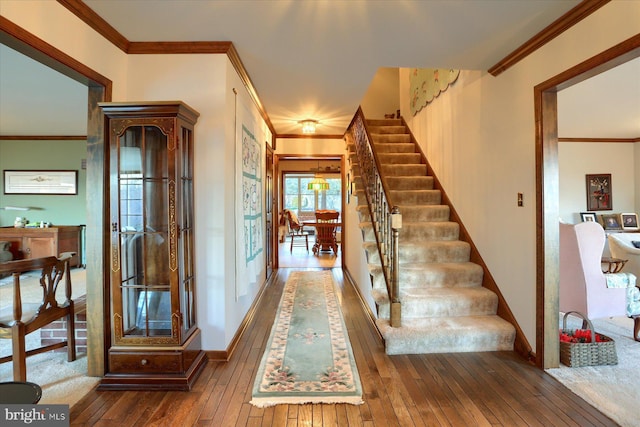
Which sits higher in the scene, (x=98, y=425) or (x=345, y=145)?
(x=345, y=145)

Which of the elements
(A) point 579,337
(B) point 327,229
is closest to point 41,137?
(B) point 327,229

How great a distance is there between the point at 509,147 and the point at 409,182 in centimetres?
180

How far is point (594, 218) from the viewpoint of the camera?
19.2 ft

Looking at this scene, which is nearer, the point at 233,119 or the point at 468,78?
the point at 233,119

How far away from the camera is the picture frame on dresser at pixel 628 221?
5.82 m

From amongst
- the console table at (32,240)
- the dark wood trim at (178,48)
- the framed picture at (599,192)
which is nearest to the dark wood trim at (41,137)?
the console table at (32,240)

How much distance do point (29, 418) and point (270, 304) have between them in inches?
105

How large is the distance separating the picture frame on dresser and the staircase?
4333mm

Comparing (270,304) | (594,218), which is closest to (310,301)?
(270,304)

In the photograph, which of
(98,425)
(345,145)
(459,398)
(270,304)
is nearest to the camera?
(98,425)

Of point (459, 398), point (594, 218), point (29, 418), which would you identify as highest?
point (594, 218)

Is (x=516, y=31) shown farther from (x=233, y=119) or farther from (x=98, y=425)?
(x=98, y=425)

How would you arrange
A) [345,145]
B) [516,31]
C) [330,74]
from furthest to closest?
[345,145] < [330,74] < [516,31]

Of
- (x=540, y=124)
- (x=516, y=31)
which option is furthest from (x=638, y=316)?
(x=516, y=31)
